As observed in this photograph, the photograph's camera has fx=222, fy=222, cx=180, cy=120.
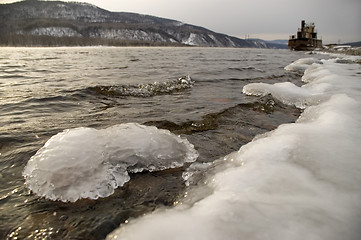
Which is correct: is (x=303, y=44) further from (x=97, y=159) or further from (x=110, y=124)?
(x=97, y=159)

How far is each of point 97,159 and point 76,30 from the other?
13180 centimetres

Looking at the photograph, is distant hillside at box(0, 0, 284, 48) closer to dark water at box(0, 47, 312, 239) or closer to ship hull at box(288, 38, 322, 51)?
ship hull at box(288, 38, 322, 51)

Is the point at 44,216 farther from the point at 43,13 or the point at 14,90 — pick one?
the point at 43,13

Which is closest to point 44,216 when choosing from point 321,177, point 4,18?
point 321,177

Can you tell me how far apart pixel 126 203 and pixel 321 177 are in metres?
1.30

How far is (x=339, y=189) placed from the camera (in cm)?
136

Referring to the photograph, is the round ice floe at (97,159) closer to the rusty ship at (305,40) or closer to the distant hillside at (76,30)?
the rusty ship at (305,40)

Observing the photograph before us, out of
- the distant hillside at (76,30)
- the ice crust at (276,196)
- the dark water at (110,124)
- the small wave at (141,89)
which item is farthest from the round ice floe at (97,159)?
the distant hillside at (76,30)

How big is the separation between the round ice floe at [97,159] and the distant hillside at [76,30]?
286 feet

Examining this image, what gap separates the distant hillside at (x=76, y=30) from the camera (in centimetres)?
8234

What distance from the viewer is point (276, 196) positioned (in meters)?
1.30

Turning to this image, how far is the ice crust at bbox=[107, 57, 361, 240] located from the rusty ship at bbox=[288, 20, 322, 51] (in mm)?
48472

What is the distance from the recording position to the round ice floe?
1491 mm

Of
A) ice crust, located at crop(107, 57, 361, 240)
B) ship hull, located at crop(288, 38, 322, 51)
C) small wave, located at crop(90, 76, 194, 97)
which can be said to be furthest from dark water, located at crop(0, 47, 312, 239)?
ship hull, located at crop(288, 38, 322, 51)
